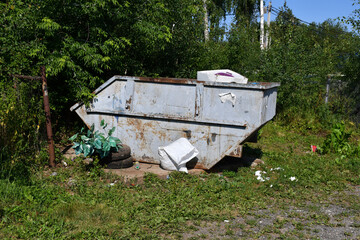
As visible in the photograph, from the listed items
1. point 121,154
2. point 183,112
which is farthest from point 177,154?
point 121,154

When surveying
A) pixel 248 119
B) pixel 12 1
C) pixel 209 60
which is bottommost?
pixel 248 119

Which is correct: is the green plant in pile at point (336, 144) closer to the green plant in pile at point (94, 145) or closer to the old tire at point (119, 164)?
the old tire at point (119, 164)

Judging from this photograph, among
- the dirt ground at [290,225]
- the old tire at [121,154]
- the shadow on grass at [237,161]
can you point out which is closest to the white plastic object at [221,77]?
the shadow on grass at [237,161]

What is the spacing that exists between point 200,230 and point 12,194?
2.55m

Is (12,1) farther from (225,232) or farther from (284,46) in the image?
(284,46)

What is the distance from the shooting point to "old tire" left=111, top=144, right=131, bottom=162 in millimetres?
6617

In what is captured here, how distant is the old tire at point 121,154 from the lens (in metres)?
6.62

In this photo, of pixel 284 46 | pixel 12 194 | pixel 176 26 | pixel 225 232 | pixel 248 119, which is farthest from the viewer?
pixel 284 46

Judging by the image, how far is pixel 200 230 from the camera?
4.54 m

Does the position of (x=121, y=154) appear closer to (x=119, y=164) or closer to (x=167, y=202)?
(x=119, y=164)

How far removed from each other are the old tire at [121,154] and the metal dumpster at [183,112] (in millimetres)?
338

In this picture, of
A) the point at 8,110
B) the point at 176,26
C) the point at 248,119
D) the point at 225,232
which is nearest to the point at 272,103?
the point at 248,119

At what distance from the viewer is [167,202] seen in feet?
17.3

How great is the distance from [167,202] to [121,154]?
174cm
